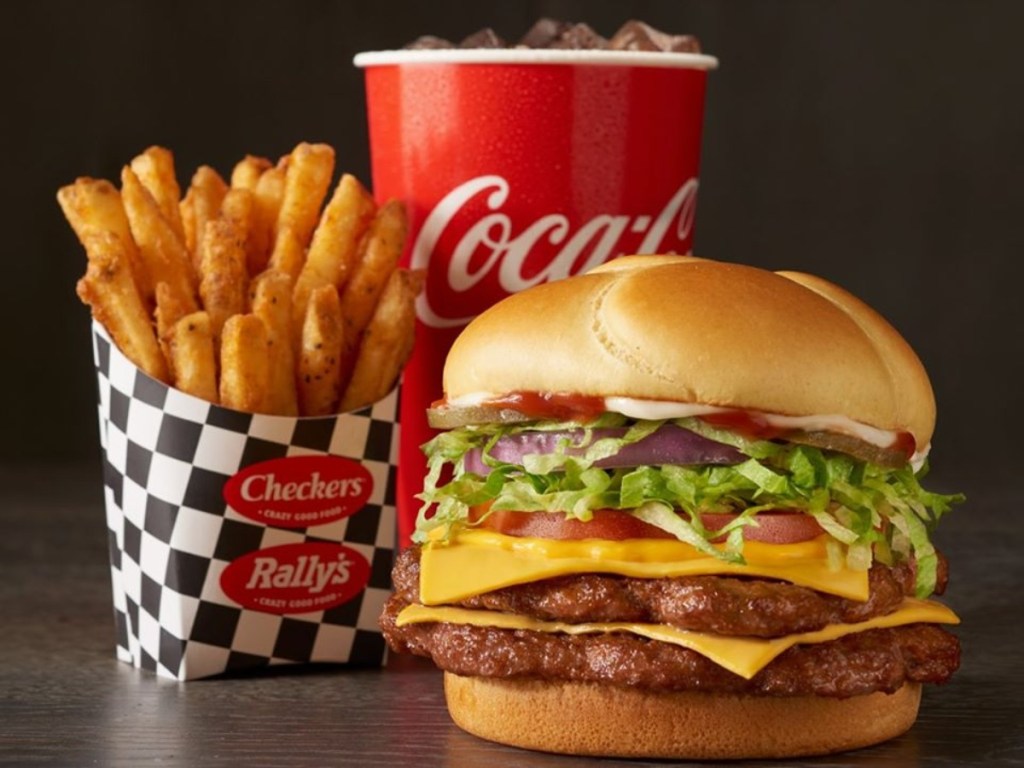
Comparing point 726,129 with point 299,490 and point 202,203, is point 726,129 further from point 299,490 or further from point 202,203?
point 299,490

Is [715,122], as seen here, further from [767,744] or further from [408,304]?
[767,744]

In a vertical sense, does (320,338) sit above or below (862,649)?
above

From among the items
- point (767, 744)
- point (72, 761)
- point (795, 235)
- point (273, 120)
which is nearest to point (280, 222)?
point (72, 761)

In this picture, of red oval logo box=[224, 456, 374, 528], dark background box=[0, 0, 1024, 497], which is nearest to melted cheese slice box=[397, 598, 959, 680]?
red oval logo box=[224, 456, 374, 528]

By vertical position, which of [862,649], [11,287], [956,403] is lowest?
[956,403]

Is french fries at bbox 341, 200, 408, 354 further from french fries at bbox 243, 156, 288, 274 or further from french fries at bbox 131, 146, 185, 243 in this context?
french fries at bbox 131, 146, 185, 243
